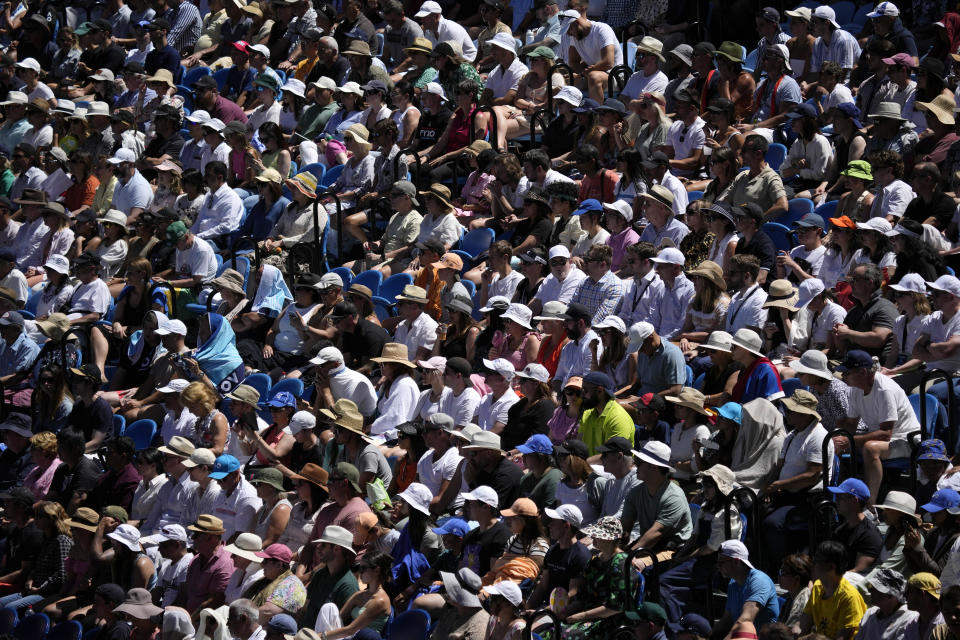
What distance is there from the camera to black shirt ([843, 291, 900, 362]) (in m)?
12.0

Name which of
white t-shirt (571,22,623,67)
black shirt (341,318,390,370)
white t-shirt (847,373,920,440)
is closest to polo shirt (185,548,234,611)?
black shirt (341,318,390,370)

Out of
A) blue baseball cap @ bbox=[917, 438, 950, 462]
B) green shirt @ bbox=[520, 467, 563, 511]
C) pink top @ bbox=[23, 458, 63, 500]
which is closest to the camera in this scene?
blue baseball cap @ bbox=[917, 438, 950, 462]

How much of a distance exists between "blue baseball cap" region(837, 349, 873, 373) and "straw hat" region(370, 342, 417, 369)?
3.71 metres

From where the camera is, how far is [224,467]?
12.4 metres

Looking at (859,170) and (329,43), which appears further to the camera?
(329,43)

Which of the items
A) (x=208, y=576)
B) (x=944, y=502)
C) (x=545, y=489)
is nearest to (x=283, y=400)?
(x=208, y=576)

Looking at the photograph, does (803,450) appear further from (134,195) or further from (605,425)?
(134,195)

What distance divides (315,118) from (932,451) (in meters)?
9.82

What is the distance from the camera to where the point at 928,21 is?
17391mm

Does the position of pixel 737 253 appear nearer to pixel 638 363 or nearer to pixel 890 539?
pixel 638 363

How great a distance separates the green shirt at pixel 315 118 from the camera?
721 inches

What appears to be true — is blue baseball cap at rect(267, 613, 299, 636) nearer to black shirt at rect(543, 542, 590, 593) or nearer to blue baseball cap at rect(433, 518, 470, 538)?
blue baseball cap at rect(433, 518, 470, 538)

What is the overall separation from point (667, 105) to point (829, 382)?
237 inches

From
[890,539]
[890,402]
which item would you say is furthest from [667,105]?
[890,539]
